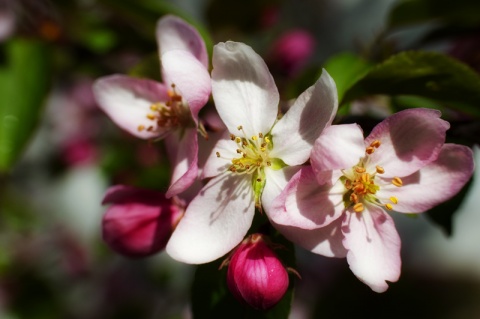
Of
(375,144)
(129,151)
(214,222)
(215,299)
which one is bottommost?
(129,151)

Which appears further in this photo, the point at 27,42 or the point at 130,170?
the point at 130,170

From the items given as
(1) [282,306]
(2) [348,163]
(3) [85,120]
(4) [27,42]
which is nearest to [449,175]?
(2) [348,163]

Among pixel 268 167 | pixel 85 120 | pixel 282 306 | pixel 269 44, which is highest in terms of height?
pixel 268 167

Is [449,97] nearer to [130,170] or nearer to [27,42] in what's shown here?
[27,42]

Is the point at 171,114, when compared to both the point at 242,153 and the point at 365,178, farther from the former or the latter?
the point at 365,178

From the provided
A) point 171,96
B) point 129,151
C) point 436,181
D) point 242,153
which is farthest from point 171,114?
point 129,151

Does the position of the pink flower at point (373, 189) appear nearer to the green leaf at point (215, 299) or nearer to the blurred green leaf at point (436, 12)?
the green leaf at point (215, 299)

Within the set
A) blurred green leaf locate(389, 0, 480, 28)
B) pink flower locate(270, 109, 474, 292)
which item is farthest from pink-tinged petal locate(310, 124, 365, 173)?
blurred green leaf locate(389, 0, 480, 28)
